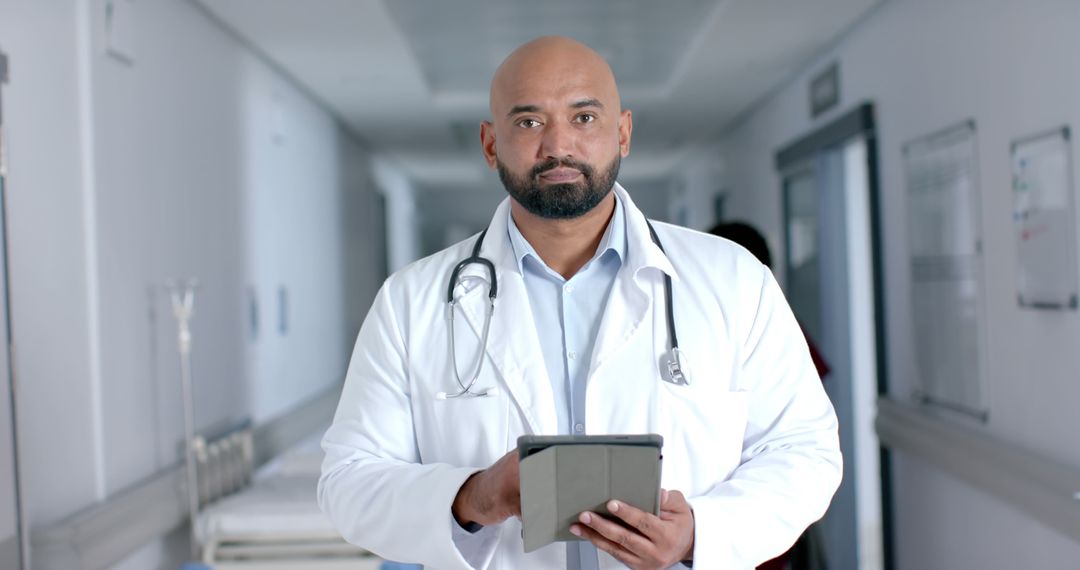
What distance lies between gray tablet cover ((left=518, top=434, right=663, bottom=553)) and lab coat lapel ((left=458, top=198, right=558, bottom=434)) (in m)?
0.24

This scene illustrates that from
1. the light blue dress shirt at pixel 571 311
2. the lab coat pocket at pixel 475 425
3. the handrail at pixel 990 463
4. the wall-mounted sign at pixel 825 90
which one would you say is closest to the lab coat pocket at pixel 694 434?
the light blue dress shirt at pixel 571 311

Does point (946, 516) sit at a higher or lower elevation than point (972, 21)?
lower

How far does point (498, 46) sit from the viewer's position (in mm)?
5023

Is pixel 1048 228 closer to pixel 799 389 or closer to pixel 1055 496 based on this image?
pixel 1055 496

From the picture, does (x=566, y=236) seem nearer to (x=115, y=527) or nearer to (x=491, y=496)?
(x=491, y=496)

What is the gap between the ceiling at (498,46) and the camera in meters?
3.82

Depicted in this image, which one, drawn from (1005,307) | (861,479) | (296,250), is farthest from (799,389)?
(861,479)

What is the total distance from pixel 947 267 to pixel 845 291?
146 centimetres

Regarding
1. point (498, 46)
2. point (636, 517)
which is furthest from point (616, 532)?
point (498, 46)

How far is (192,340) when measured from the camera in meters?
3.45

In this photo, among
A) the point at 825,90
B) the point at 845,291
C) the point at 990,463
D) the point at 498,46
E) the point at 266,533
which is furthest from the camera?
the point at 498,46

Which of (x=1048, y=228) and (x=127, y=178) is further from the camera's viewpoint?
(x=127, y=178)

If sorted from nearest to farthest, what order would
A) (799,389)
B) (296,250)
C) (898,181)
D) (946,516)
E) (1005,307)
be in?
(799,389)
(1005,307)
(946,516)
(898,181)
(296,250)

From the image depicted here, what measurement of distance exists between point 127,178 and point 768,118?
400 centimetres
